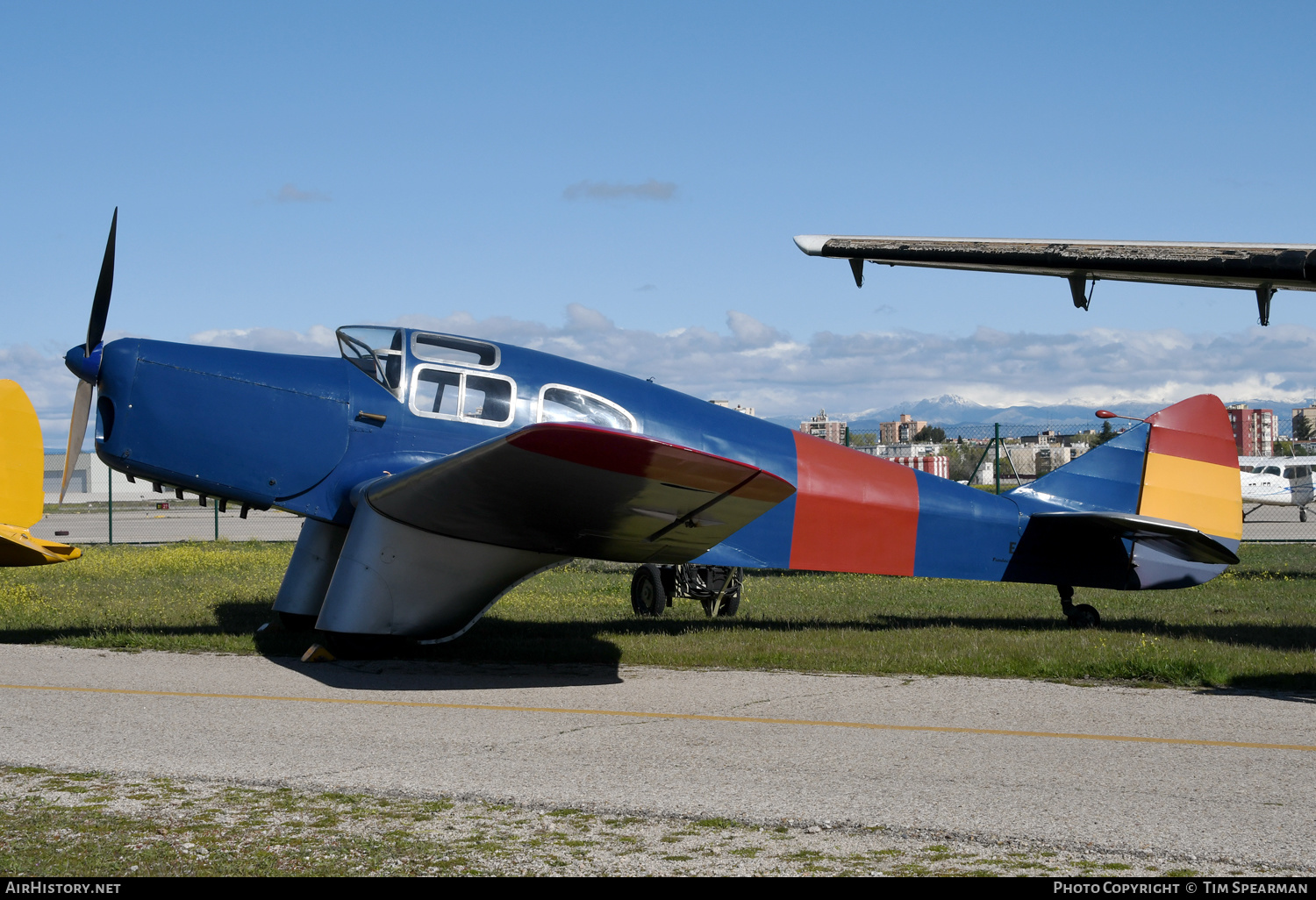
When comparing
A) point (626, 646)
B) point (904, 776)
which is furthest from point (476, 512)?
point (904, 776)

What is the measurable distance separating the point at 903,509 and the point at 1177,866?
6.23m

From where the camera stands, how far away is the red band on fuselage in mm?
9414

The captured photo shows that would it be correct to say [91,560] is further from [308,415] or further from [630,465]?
[630,465]

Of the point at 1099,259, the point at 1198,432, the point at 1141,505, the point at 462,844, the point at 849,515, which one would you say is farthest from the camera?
the point at 1198,432

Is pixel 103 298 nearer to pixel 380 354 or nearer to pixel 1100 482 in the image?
pixel 380 354

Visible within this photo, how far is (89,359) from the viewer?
829 centimetres

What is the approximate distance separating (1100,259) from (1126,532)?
4158mm

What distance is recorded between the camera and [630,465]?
6488mm

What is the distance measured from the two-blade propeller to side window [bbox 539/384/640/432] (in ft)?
12.0

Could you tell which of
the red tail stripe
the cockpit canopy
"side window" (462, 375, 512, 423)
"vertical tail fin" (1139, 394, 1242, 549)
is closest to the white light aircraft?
the red tail stripe

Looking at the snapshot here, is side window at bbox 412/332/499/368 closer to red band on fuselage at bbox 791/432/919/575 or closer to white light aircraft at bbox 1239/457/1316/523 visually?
red band on fuselage at bbox 791/432/919/575

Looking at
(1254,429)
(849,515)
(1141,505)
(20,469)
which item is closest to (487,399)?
(849,515)

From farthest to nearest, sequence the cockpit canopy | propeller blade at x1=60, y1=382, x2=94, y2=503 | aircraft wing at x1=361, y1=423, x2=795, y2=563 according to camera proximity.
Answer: propeller blade at x1=60, y1=382, x2=94, y2=503 → the cockpit canopy → aircraft wing at x1=361, y1=423, x2=795, y2=563
